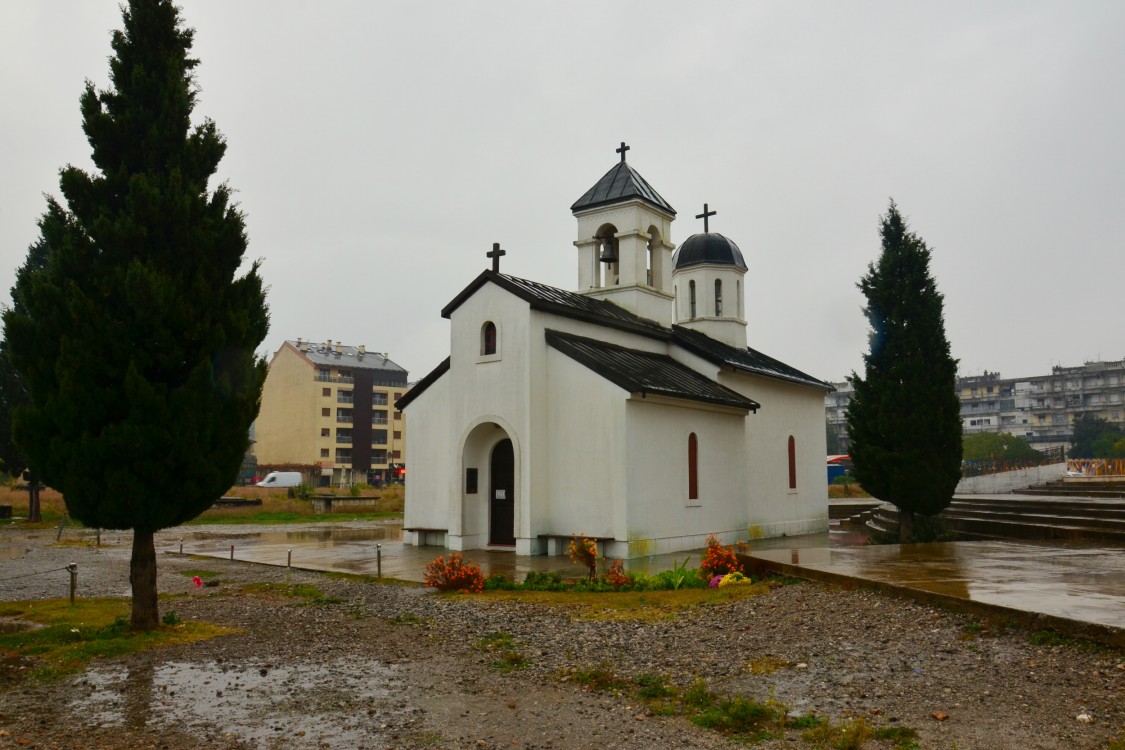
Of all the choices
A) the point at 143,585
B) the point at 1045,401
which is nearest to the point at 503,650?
the point at 143,585

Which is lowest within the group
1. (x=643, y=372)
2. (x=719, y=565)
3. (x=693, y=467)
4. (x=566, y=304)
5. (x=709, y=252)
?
(x=719, y=565)

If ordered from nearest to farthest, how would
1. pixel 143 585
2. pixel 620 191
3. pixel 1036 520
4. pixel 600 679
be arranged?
pixel 600 679 → pixel 143 585 → pixel 1036 520 → pixel 620 191

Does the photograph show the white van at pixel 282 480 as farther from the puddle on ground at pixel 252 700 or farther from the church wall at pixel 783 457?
the puddle on ground at pixel 252 700

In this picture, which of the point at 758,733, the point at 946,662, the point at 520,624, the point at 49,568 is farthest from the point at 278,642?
the point at 49,568

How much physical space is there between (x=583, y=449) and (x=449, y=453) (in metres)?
3.57

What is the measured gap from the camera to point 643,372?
64.1 ft

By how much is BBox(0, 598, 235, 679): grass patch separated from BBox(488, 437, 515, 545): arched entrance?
9.46m

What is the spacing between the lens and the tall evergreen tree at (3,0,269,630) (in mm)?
9148

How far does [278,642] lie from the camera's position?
9266mm

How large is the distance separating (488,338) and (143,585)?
10.8 metres

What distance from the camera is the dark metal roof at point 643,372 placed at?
58.4ft

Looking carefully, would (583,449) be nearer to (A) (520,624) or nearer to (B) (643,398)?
(B) (643,398)

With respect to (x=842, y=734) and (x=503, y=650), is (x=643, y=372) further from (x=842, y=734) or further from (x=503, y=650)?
(x=842, y=734)

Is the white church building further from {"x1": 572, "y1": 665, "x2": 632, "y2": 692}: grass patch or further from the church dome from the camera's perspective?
{"x1": 572, "y1": 665, "x2": 632, "y2": 692}: grass patch
